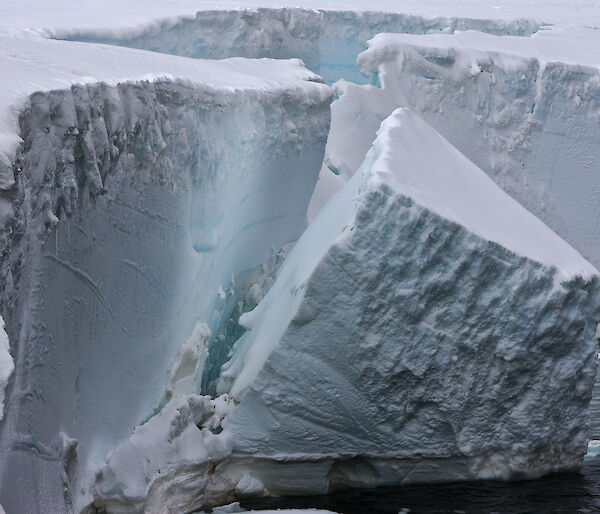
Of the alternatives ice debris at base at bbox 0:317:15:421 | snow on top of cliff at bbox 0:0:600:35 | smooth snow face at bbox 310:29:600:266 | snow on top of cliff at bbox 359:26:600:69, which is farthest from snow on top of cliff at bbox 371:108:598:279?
snow on top of cliff at bbox 359:26:600:69

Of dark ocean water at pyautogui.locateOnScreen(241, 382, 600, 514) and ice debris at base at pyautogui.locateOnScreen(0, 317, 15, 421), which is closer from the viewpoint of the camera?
A: ice debris at base at pyautogui.locateOnScreen(0, 317, 15, 421)

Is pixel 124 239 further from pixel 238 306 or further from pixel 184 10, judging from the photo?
pixel 184 10

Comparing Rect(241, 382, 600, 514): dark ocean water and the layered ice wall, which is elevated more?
the layered ice wall

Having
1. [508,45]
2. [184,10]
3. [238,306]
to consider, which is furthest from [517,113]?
[238,306]

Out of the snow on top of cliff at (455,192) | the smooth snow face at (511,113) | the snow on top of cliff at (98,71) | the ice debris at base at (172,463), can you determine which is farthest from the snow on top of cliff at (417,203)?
the smooth snow face at (511,113)

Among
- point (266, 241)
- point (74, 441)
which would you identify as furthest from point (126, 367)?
point (266, 241)

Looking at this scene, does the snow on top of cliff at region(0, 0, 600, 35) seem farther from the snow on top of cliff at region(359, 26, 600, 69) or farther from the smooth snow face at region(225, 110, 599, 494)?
the smooth snow face at region(225, 110, 599, 494)
